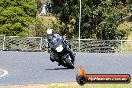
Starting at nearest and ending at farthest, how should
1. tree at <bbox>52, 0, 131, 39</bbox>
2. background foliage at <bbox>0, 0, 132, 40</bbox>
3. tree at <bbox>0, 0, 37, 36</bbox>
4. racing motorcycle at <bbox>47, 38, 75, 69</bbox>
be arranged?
racing motorcycle at <bbox>47, 38, 75, 69</bbox>
tree at <bbox>52, 0, 131, 39</bbox>
background foliage at <bbox>0, 0, 132, 40</bbox>
tree at <bbox>0, 0, 37, 36</bbox>

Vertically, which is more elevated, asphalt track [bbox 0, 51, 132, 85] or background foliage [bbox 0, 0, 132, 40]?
background foliage [bbox 0, 0, 132, 40]

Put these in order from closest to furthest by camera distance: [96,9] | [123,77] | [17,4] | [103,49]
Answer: [123,77], [103,49], [96,9], [17,4]

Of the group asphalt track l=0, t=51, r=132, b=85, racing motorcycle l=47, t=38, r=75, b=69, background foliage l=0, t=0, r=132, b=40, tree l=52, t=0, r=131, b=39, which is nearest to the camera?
asphalt track l=0, t=51, r=132, b=85

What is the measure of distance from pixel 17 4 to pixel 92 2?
7726mm

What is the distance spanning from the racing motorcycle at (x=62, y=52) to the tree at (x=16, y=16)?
24.9 metres

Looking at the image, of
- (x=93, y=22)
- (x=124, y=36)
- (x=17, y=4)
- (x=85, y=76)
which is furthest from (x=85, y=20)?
(x=85, y=76)

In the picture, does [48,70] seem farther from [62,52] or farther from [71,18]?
[71,18]

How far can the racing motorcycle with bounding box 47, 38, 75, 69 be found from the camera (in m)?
19.4

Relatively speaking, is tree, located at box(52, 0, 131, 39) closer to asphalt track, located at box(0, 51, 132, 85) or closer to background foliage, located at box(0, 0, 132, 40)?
background foliage, located at box(0, 0, 132, 40)

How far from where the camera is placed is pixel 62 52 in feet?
65.8

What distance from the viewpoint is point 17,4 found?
47469 mm

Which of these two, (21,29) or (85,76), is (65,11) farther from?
(85,76)

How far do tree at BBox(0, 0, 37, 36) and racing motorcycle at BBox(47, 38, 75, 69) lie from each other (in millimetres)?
24926

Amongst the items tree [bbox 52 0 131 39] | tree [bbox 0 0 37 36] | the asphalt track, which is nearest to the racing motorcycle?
Answer: the asphalt track
